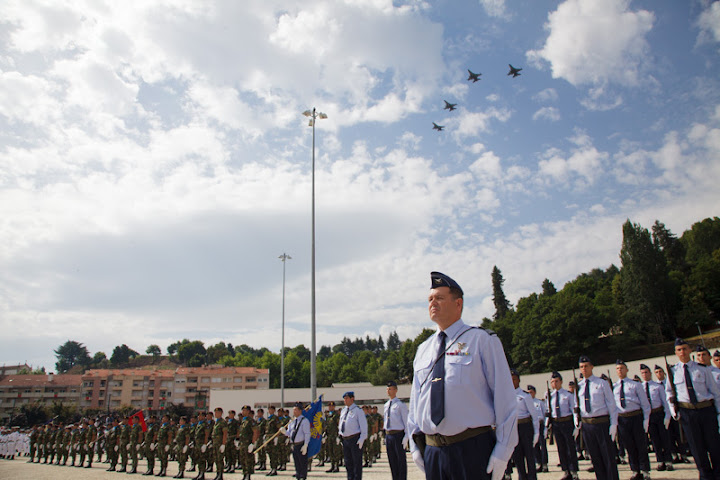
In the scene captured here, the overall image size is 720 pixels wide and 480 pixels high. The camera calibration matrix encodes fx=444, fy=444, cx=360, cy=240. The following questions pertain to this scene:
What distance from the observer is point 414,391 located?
382 centimetres

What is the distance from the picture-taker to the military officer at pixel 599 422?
300 inches

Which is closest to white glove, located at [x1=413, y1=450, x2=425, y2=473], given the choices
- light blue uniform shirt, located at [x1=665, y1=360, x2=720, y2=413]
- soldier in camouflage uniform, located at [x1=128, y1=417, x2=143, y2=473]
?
light blue uniform shirt, located at [x1=665, y1=360, x2=720, y2=413]

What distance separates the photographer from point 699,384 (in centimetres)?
786

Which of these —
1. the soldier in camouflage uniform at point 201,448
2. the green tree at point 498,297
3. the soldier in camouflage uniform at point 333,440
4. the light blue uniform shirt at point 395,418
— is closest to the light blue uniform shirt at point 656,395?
the light blue uniform shirt at point 395,418

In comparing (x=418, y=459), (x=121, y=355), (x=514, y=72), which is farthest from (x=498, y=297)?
(x=121, y=355)

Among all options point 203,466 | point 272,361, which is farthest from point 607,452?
point 272,361

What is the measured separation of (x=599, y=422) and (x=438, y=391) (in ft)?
19.8

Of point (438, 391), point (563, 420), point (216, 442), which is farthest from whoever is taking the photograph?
point (216, 442)

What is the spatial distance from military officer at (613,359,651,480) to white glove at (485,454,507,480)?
293 inches

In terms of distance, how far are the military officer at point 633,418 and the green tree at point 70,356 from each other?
619 ft

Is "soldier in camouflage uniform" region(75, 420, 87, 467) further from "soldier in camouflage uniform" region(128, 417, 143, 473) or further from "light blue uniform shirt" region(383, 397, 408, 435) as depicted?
"light blue uniform shirt" region(383, 397, 408, 435)

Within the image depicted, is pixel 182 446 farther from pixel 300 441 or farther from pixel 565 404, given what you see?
pixel 565 404

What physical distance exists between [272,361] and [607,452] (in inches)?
4229

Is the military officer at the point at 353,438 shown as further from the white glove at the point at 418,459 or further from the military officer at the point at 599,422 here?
the white glove at the point at 418,459
